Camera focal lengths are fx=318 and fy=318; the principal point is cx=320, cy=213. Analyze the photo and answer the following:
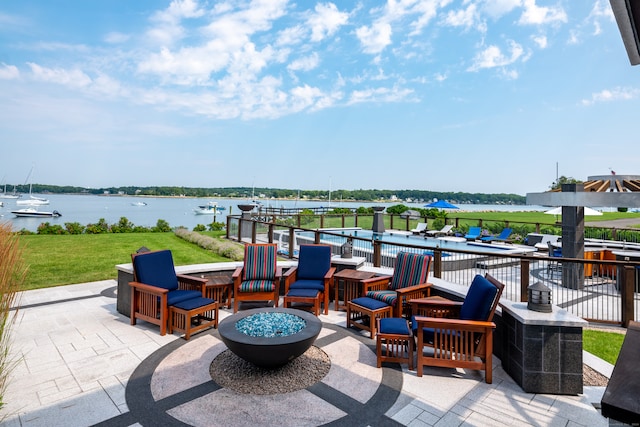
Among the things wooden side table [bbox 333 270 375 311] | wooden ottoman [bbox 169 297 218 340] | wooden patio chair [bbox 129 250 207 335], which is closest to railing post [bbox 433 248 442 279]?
wooden side table [bbox 333 270 375 311]

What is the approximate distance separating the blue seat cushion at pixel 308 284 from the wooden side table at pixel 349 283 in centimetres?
30

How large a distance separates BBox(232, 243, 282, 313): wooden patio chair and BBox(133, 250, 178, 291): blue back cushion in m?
1.00

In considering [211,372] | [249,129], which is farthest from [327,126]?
[211,372]

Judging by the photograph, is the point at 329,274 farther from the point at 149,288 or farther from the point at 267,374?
the point at 149,288

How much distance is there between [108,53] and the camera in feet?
35.6

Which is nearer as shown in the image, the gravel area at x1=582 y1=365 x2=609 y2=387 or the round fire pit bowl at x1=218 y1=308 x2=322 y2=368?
the round fire pit bowl at x1=218 y1=308 x2=322 y2=368

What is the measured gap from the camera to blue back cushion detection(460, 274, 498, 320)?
11.2ft

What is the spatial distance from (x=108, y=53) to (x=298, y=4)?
6.67 meters

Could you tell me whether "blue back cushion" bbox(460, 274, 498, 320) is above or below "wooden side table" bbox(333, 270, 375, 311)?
above

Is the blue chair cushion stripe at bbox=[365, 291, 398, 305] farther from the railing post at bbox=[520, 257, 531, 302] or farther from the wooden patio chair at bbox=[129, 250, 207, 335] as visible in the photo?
the wooden patio chair at bbox=[129, 250, 207, 335]

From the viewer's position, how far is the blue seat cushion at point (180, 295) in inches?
178

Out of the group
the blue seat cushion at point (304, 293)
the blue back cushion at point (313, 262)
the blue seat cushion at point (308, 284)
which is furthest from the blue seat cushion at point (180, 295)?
the blue back cushion at point (313, 262)

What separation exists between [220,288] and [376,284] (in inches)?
104

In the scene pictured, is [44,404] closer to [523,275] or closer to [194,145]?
[523,275]
